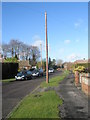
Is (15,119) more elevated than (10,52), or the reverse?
(10,52)

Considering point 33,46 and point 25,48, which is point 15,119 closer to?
point 25,48

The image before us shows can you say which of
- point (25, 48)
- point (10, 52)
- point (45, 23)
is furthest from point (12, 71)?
point (25, 48)

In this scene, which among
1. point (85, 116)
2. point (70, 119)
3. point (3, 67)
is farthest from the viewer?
point (3, 67)

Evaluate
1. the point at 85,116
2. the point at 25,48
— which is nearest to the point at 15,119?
the point at 85,116

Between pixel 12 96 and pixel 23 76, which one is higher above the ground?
pixel 23 76

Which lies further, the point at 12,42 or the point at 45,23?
the point at 12,42

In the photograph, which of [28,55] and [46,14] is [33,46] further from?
[46,14]

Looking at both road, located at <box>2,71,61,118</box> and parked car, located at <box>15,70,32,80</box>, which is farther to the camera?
parked car, located at <box>15,70,32,80</box>

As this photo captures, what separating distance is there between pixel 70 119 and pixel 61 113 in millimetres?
898

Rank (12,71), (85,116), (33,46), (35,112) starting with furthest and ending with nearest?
(33,46) < (12,71) < (35,112) < (85,116)

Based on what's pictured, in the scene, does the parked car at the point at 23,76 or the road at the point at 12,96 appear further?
the parked car at the point at 23,76

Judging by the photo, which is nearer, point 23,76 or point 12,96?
point 12,96

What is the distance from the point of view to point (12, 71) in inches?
1668

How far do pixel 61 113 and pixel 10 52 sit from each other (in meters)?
76.8
